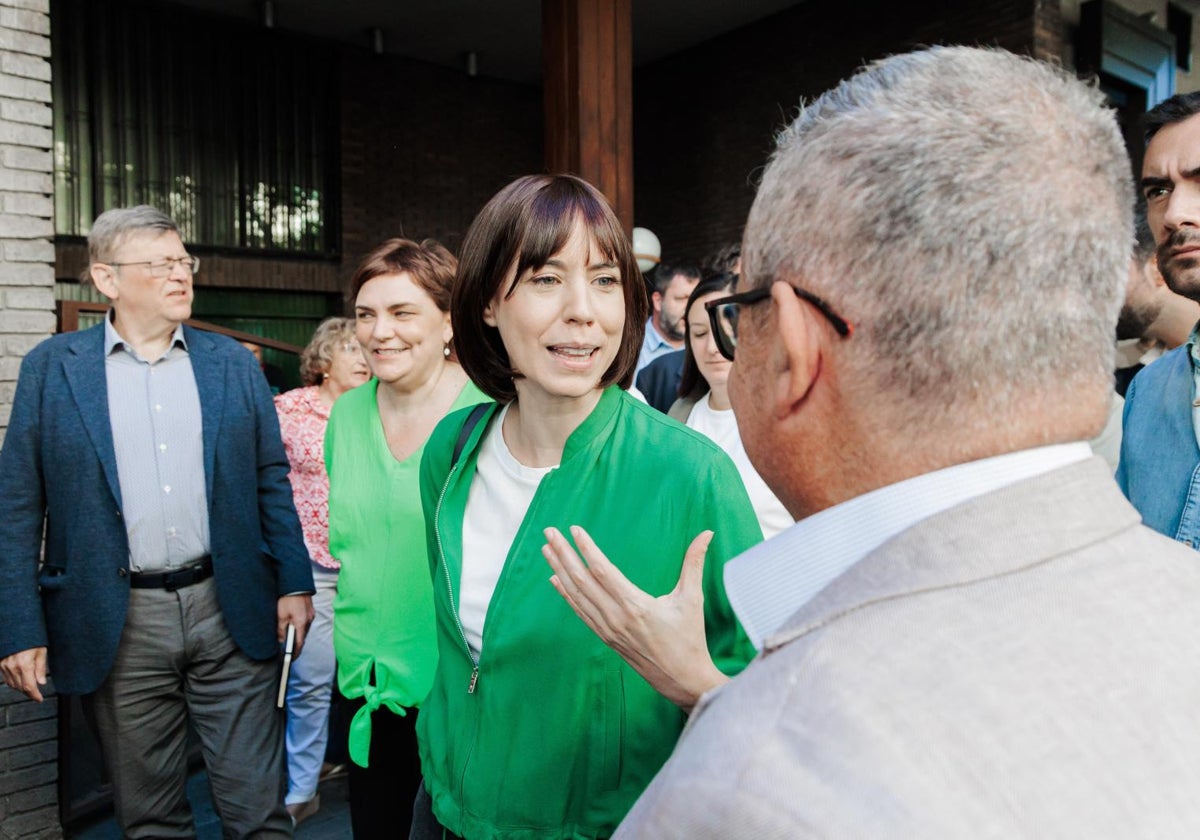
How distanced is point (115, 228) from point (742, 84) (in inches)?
327

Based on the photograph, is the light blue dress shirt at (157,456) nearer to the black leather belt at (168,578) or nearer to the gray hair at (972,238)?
the black leather belt at (168,578)

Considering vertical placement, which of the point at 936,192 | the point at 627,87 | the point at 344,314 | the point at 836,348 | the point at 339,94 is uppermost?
the point at 339,94

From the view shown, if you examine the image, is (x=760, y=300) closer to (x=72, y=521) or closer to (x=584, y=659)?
(x=584, y=659)

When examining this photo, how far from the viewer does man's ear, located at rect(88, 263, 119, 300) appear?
3.22 metres

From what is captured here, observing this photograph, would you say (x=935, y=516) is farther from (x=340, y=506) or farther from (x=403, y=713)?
(x=340, y=506)

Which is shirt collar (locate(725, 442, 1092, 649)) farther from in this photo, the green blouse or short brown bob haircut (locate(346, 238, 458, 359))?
short brown bob haircut (locate(346, 238, 458, 359))

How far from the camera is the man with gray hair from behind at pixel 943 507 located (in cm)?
65

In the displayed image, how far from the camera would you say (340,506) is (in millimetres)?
2879

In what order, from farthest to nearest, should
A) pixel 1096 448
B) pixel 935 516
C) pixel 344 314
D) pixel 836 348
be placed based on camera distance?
1. pixel 344 314
2. pixel 1096 448
3. pixel 836 348
4. pixel 935 516

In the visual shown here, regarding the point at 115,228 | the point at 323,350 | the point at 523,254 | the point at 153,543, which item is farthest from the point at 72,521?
the point at 323,350

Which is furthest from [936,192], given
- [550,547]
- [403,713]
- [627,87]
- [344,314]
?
[344,314]

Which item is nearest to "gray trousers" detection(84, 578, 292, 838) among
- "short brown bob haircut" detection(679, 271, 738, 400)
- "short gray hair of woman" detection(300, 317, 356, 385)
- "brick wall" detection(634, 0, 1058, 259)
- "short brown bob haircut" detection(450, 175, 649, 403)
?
"short brown bob haircut" detection(450, 175, 649, 403)

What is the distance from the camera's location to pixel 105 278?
3.23 m

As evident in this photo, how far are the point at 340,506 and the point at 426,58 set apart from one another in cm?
892
